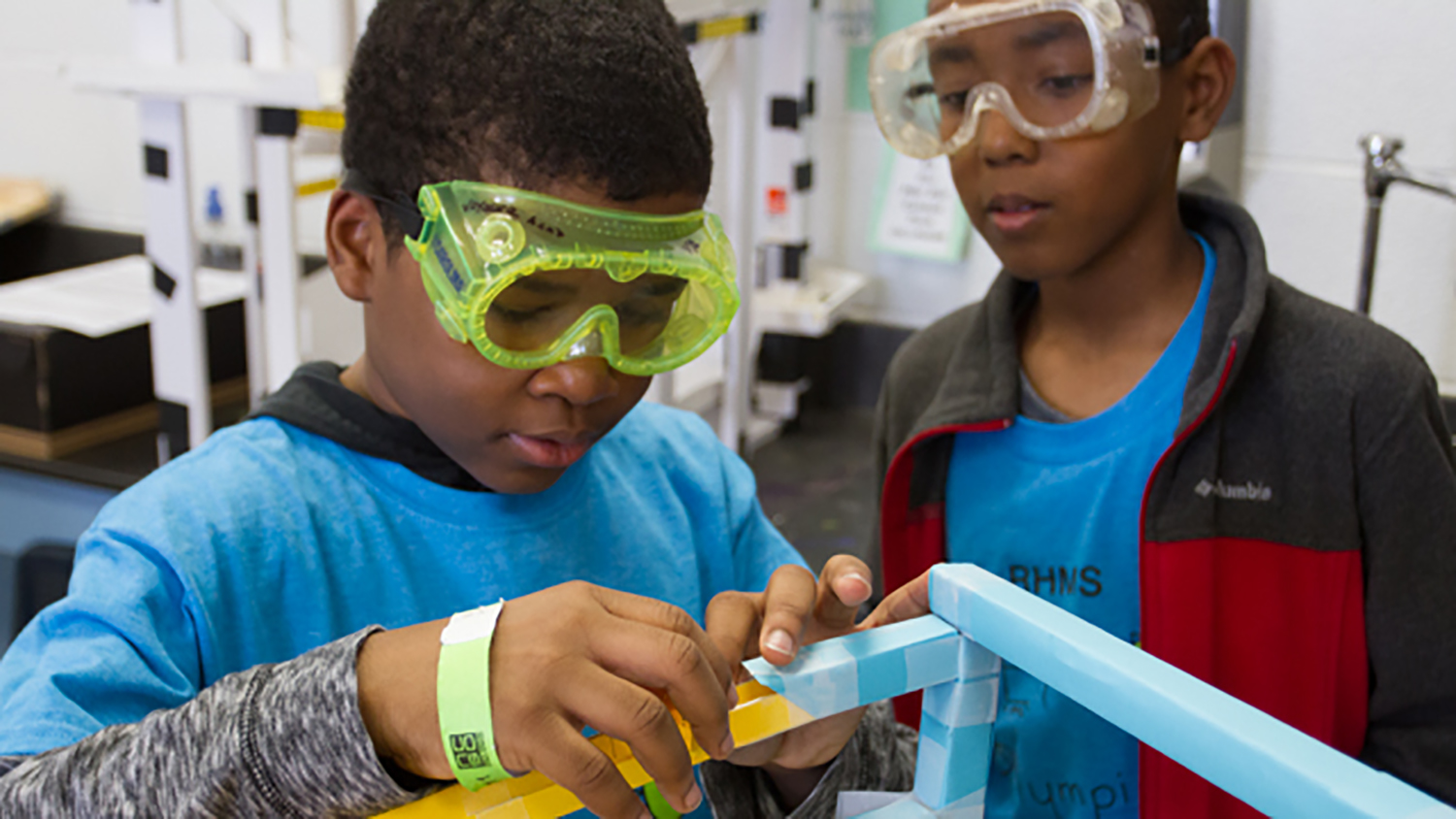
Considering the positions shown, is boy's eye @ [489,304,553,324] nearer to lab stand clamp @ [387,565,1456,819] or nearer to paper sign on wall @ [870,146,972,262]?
lab stand clamp @ [387,565,1456,819]

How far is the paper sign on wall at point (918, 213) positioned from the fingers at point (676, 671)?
238 cm

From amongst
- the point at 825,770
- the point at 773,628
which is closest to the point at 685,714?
the point at 773,628

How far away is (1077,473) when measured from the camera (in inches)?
41.5

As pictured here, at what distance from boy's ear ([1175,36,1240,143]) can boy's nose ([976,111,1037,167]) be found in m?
0.17

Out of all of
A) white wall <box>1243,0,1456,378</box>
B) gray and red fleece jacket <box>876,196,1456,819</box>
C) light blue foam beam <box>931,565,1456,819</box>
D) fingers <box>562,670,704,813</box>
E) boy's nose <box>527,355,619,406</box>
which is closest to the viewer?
light blue foam beam <box>931,565,1456,819</box>

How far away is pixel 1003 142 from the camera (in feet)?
3.43

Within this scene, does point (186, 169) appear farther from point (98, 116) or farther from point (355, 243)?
point (355, 243)

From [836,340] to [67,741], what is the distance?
2584 millimetres

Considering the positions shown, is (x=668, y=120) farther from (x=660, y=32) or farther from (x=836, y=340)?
(x=836, y=340)

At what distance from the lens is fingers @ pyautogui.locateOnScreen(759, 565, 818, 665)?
1.73 ft

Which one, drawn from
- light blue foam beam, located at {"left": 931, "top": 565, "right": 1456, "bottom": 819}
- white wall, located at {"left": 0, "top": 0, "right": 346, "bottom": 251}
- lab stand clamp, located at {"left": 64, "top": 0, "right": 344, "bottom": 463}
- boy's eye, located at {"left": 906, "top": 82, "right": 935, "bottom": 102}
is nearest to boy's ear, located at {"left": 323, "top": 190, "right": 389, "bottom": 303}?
light blue foam beam, located at {"left": 931, "top": 565, "right": 1456, "bottom": 819}

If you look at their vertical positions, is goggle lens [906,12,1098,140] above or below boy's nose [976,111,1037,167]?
above

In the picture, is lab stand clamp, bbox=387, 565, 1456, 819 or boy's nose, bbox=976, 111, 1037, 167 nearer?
lab stand clamp, bbox=387, 565, 1456, 819

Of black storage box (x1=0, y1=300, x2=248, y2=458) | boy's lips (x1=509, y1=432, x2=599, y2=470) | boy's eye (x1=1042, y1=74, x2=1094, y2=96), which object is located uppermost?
boy's eye (x1=1042, y1=74, x2=1094, y2=96)
